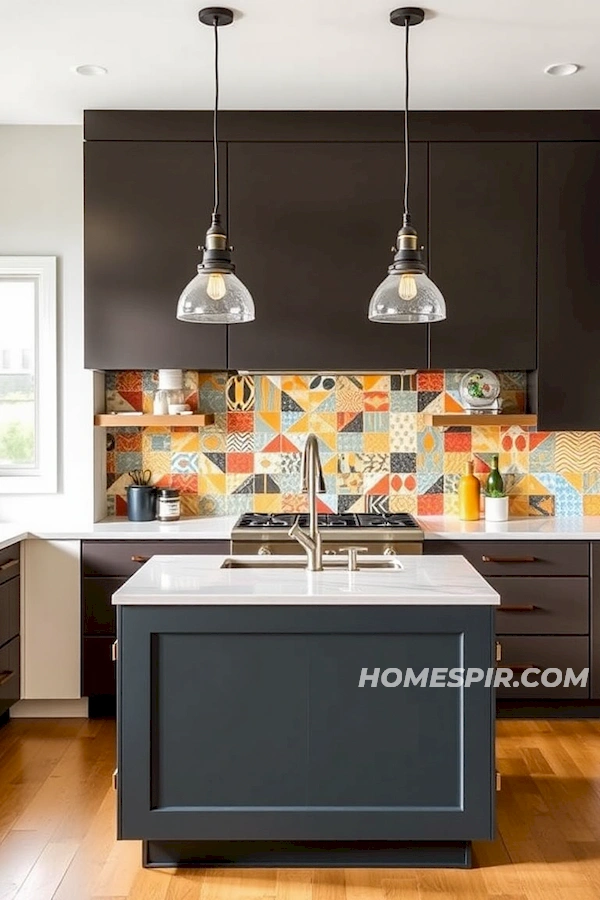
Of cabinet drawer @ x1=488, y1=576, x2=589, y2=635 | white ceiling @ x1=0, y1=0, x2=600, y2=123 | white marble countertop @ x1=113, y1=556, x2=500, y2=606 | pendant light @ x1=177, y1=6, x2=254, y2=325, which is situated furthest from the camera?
cabinet drawer @ x1=488, y1=576, x2=589, y2=635

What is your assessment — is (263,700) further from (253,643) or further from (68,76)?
(68,76)

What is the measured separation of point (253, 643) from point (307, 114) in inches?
105

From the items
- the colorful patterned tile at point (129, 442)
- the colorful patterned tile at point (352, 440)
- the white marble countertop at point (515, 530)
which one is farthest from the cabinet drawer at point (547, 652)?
the colorful patterned tile at point (129, 442)

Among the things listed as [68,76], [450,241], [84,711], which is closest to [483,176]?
[450,241]

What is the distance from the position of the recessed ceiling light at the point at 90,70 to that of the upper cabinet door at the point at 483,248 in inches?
59.5

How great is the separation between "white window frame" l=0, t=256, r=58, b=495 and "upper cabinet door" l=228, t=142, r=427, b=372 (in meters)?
0.93

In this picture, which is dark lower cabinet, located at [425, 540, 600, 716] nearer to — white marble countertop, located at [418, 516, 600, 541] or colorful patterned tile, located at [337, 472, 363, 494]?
white marble countertop, located at [418, 516, 600, 541]

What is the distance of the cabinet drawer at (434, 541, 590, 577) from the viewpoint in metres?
4.13

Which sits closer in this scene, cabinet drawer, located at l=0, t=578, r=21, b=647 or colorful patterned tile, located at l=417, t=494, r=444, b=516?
cabinet drawer, located at l=0, t=578, r=21, b=647

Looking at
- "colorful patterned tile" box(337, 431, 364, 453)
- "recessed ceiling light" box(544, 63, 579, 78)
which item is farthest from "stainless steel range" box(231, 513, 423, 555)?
"recessed ceiling light" box(544, 63, 579, 78)

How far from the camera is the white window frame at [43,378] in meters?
4.45

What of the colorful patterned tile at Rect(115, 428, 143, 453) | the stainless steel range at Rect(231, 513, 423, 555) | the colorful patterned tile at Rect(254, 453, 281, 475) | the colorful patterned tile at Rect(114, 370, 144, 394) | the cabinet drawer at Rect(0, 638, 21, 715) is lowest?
the cabinet drawer at Rect(0, 638, 21, 715)

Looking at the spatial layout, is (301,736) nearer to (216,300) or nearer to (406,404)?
(216,300)

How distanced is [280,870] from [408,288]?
5.93 feet
